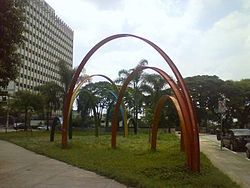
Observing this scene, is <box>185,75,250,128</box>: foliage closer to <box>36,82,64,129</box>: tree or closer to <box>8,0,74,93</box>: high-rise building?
<box>36,82,64,129</box>: tree

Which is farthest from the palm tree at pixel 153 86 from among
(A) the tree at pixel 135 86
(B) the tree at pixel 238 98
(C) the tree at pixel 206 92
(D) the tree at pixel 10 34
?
(D) the tree at pixel 10 34

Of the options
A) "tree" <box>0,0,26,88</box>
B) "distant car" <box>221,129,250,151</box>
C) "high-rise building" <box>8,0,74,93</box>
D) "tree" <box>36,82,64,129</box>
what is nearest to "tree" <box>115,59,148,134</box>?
"tree" <box>36,82,64,129</box>

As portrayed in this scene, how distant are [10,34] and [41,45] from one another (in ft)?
279

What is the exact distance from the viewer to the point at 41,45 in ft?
302

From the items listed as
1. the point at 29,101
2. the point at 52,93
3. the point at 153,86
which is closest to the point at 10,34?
the point at 153,86

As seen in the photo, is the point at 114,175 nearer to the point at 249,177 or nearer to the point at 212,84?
the point at 249,177

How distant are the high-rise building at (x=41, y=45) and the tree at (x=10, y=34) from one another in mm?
69431

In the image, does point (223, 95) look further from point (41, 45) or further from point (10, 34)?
point (41, 45)

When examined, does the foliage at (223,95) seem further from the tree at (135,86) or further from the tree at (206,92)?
the tree at (135,86)

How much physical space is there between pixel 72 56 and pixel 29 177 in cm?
10969

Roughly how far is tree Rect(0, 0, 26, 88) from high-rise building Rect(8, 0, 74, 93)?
2734 inches

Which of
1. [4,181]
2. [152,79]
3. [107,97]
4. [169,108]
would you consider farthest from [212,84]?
[4,181]

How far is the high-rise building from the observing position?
84000 millimetres

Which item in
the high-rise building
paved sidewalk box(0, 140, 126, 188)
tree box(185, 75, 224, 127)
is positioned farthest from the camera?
the high-rise building
